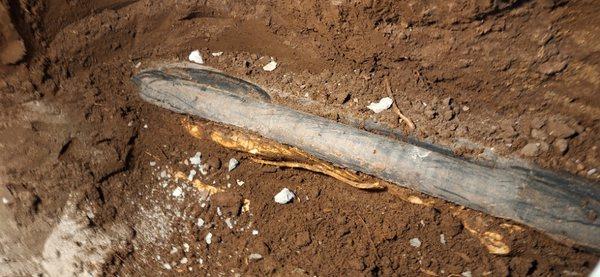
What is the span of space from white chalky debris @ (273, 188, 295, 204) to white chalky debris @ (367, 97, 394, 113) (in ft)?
2.45

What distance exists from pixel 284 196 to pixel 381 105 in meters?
0.84

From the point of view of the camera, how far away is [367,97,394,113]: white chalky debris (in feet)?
7.68

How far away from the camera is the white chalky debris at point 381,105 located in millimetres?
2342

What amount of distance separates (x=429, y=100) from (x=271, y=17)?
1234mm

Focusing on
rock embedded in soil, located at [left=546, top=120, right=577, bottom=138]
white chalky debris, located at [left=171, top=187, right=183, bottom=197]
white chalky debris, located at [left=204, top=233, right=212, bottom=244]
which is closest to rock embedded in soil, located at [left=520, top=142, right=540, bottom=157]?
rock embedded in soil, located at [left=546, top=120, right=577, bottom=138]

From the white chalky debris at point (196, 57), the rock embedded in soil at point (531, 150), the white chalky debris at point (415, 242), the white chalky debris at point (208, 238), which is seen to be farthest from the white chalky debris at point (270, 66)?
the rock embedded in soil at point (531, 150)

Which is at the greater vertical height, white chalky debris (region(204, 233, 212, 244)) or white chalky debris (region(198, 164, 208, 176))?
white chalky debris (region(198, 164, 208, 176))

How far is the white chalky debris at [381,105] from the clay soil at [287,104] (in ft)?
0.18

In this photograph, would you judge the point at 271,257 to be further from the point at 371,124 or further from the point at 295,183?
the point at 371,124

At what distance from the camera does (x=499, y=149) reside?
6.76 ft

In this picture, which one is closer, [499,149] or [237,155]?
[499,149]

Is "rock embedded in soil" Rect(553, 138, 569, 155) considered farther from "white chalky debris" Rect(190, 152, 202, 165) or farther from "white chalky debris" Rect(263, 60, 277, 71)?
"white chalky debris" Rect(190, 152, 202, 165)

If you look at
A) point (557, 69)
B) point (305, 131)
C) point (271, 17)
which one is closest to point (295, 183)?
point (305, 131)

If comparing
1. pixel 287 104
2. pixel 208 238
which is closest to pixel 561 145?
pixel 287 104
